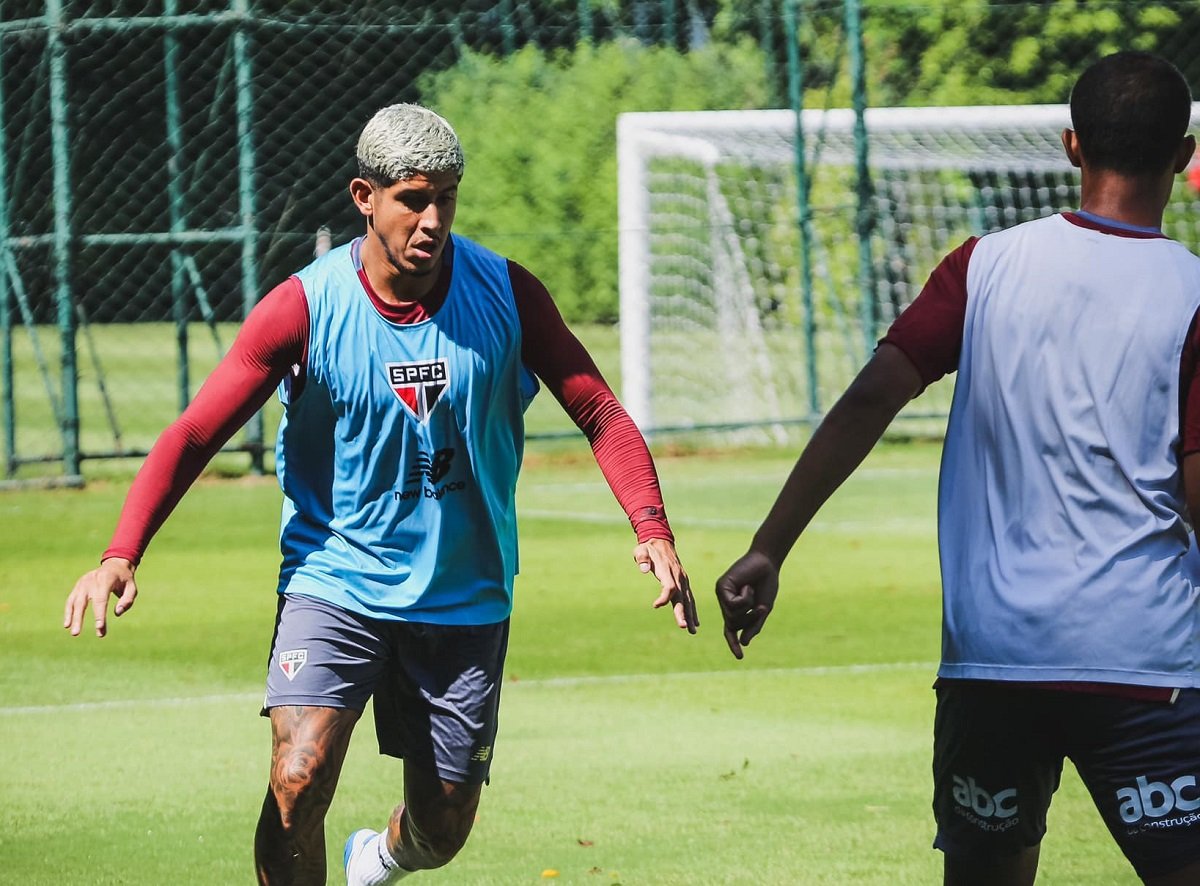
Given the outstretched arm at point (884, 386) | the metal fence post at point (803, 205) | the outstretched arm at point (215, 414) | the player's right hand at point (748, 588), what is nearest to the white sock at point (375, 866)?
the outstretched arm at point (215, 414)

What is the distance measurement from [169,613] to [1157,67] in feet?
25.9

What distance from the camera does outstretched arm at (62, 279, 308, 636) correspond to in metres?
4.58

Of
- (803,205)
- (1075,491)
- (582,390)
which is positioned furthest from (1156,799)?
(803,205)

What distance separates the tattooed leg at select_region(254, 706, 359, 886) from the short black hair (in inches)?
87.1

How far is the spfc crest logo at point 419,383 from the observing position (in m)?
4.76

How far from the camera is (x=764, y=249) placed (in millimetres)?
21125

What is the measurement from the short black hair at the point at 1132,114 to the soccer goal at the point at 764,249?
13535 mm

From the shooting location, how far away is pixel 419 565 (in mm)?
4844

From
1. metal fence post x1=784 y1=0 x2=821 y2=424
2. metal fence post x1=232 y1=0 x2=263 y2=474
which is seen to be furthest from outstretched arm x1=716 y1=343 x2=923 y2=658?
metal fence post x1=784 y1=0 x2=821 y2=424

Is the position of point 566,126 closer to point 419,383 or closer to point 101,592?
point 419,383

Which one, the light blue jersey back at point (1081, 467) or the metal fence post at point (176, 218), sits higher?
the light blue jersey back at point (1081, 467)

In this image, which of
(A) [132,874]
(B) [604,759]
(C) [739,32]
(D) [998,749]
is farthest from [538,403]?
(D) [998,749]

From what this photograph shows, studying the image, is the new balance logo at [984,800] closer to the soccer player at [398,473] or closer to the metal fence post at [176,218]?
the soccer player at [398,473]

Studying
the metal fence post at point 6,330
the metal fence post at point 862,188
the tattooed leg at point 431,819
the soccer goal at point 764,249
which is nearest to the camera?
the tattooed leg at point 431,819
